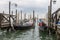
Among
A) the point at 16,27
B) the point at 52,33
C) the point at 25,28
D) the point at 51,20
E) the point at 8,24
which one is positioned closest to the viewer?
the point at 52,33

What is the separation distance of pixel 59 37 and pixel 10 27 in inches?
543

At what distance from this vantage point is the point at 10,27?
27.8 metres

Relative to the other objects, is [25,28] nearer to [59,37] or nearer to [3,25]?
[3,25]

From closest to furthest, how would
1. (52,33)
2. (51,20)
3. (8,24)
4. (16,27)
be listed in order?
(52,33), (51,20), (8,24), (16,27)

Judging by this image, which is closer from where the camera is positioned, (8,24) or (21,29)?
(8,24)

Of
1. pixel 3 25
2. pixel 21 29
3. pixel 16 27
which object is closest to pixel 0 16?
pixel 3 25

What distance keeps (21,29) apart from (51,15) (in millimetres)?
8991

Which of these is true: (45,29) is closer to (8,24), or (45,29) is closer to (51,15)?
(51,15)

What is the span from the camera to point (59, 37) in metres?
15.5

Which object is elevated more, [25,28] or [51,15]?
[51,15]

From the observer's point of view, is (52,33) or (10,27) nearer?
(52,33)

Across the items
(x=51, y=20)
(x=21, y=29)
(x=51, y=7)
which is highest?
(x=51, y=7)

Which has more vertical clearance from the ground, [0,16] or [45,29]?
[0,16]

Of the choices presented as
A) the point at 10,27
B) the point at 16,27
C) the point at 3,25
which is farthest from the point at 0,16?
the point at 16,27
